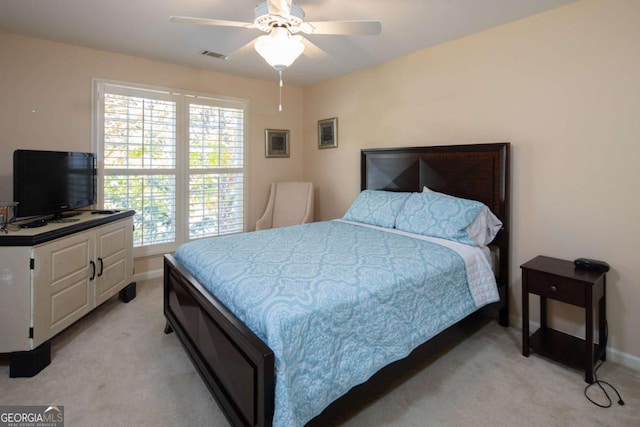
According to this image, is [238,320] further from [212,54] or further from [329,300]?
[212,54]

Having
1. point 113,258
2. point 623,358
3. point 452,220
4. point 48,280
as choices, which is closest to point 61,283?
point 48,280

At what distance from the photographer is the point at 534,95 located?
102 inches

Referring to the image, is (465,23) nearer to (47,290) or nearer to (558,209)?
(558,209)

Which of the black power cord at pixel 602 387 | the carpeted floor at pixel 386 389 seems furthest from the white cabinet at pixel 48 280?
the black power cord at pixel 602 387

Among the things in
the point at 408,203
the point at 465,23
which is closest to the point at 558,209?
the point at 408,203

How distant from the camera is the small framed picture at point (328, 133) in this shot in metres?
4.37

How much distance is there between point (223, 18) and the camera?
2588mm

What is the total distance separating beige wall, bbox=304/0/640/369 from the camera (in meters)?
2.20

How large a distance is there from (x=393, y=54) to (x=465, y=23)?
85 centimetres

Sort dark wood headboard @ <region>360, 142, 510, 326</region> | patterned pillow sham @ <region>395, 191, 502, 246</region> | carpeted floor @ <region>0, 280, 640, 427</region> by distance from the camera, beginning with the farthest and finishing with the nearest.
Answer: dark wood headboard @ <region>360, 142, 510, 326</region>
patterned pillow sham @ <region>395, 191, 502, 246</region>
carpeted floor @ <region>0, 280, 640, 427</region>

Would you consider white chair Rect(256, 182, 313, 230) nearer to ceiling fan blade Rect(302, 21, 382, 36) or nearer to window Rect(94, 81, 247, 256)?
window Rect(94, 81, 247, 256)

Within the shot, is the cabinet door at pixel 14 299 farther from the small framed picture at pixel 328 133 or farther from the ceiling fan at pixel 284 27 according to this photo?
the small framed picture at pixel 328 133

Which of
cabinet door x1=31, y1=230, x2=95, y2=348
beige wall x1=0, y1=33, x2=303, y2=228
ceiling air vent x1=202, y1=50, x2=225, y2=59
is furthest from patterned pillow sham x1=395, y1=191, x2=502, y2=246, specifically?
beige wall x1=0, y1=33, x2=303, y2=228

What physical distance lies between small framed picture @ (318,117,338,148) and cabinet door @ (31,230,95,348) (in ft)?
9.47
